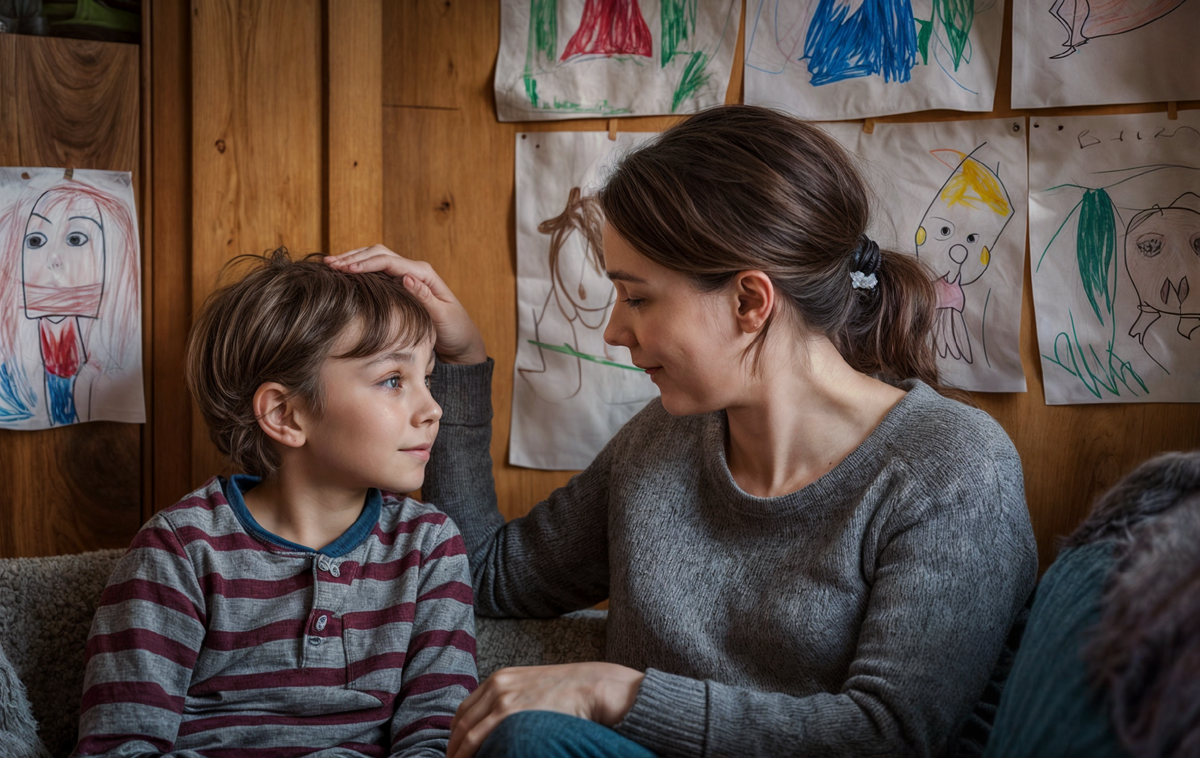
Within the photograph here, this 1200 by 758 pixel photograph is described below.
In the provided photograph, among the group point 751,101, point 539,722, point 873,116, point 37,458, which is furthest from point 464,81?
point 539,722

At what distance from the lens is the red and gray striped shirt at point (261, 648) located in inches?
40.1

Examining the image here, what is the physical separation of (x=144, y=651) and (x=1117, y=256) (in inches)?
53.0

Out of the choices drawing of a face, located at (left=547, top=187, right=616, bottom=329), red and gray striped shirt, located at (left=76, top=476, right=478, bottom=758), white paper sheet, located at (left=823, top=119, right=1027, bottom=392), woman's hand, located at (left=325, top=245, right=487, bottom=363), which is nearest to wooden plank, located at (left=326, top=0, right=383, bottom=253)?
woman's hand, located at (left=325, top=245, right=487, bottom=363)

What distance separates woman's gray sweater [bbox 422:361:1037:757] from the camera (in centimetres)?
86

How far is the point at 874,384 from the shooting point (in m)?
1.10

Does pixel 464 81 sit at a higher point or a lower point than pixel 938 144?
higher

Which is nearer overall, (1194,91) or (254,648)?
(254,648)

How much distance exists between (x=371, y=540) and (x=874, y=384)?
2.18 ft

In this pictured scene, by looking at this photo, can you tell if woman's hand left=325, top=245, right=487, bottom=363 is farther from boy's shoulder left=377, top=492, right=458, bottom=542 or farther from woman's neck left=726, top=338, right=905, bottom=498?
woman's neck left=726, top=338, right=905, bottom=498

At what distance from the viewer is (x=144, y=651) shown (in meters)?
1.02

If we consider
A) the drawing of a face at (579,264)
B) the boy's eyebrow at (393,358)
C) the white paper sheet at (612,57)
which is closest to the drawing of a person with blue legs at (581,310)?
the drawing of a face at (579,264)

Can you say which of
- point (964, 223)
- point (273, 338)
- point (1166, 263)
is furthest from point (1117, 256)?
point (273, 338)

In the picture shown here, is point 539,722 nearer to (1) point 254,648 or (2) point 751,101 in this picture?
(1) point 254,648

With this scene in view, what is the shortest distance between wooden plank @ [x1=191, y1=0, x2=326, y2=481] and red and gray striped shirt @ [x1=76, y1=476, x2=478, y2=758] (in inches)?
19.0
